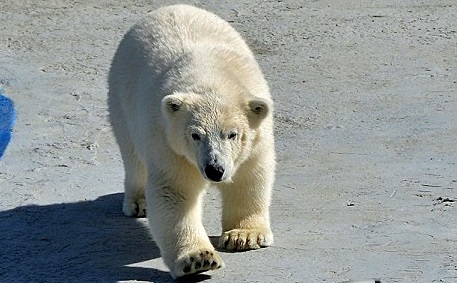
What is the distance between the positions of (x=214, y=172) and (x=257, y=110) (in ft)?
1.45

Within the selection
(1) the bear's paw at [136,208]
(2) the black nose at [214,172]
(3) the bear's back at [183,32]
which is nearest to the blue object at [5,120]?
(1) the bear's paw at [136,208]

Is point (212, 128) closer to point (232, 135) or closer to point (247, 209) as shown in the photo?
point (232, 135)

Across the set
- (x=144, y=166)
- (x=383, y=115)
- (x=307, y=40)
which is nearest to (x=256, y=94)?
(x=144, y=166)

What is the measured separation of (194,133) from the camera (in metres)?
4.88

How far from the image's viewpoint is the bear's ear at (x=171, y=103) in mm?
4883

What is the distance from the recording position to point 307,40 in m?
→ 8.12

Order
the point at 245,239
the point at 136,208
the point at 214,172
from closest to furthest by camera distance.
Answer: the point at 214,172, the point at 245,239, the point at 136,208

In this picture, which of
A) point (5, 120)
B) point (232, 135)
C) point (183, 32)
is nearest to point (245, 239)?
point (232, 135)

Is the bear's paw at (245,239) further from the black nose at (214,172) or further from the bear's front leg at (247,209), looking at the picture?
the black nose at (214,172)

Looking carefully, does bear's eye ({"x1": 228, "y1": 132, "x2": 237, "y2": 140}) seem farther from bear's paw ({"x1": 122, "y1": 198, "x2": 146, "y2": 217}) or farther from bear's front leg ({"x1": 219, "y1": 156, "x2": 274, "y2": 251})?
bear's paw ({"x1": 122, "y1": 198, "x2": 146, "y2": 217})

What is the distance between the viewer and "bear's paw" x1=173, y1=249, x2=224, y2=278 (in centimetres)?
477

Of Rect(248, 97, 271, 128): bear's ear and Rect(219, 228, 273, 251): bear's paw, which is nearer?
Rect(248, 97, 271, 128): bear's ear

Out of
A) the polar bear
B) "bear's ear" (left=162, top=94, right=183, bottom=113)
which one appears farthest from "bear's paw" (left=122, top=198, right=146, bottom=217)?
"bear's ear" (left=162, top=94, right=183, bottom=113)

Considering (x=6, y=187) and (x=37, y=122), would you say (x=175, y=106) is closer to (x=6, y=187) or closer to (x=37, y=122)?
(x=6, y=187)
